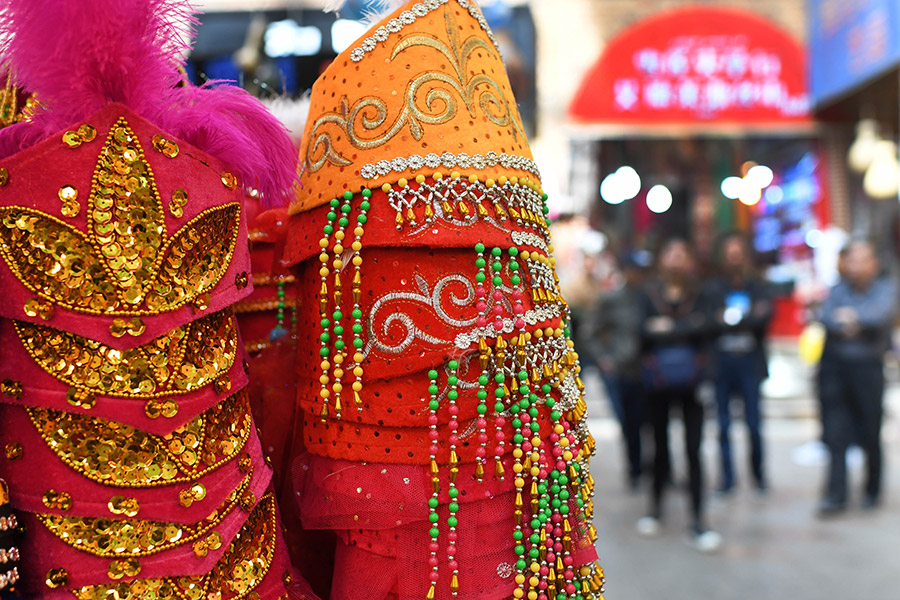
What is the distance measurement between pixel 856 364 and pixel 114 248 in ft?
12.9

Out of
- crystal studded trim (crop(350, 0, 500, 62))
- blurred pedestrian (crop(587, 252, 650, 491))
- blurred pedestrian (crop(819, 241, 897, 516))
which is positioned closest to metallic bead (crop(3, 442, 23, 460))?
crystal studded trim (crop(350, 0, 500, 62))

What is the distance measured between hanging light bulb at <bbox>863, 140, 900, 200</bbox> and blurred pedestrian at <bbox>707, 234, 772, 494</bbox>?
239 cm

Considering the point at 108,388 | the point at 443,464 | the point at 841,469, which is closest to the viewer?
the point at 108,388

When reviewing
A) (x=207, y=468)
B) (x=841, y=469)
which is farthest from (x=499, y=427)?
(x=841, y=469)

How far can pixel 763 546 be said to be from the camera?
11.0 feet

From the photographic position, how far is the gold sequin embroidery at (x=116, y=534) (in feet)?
2.06

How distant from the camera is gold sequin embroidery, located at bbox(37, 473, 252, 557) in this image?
0.63 meters

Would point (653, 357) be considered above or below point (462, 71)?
below

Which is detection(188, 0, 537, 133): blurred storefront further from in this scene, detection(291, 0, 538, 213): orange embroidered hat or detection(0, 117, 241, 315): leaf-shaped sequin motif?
detection(0, 117, 241, 315): leaf-shaped sequin motif

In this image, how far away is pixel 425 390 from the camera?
2.45 ft

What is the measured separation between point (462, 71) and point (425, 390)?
1.12 feet

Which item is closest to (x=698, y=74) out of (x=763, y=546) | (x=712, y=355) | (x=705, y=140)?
(x=705, y=140)

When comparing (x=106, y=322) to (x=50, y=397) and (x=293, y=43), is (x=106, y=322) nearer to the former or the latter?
(x=50, y=397)

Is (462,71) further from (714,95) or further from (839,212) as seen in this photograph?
(839,212)
